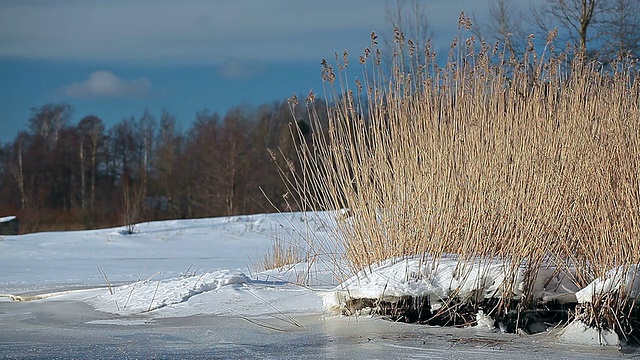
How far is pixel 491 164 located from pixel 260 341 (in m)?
1.68

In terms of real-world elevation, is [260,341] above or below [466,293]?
below

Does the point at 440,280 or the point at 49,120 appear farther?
the point at 49,120

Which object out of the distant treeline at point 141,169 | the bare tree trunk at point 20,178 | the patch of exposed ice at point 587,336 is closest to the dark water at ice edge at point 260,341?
the patch of exposed ice at point 587,336

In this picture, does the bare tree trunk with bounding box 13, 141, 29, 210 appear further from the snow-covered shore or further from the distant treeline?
the snow-covered shore

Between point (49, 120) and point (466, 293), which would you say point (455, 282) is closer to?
point (466, 293)

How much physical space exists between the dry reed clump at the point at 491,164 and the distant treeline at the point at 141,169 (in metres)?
15.0

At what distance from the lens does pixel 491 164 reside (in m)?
4.50

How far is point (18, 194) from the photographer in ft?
112

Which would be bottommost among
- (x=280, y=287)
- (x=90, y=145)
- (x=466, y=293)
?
(x=280, y=287)

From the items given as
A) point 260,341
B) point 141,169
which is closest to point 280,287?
point 260,341

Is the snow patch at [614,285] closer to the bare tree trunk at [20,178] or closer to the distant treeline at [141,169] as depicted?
the distant treeline at [141,169]

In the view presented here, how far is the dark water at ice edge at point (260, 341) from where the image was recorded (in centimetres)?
356

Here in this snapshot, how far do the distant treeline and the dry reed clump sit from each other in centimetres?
1495

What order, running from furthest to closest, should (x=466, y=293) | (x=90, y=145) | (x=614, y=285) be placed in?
1. (x=90, y=145)
2. (x=466, y=293)
3. (x=614, y=285)
